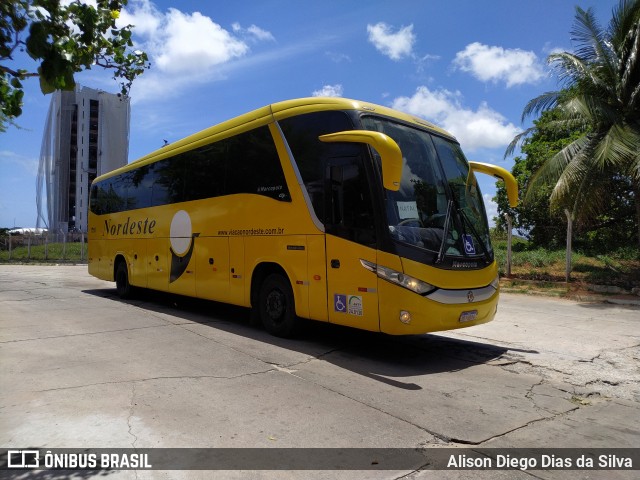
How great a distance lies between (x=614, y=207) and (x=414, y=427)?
58.9ft

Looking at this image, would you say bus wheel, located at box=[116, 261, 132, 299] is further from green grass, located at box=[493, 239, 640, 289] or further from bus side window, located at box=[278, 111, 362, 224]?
green grass, located at box=[493, 239, 640, 289]

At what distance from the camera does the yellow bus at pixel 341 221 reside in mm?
6078

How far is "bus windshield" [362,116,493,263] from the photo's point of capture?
20.3 feet

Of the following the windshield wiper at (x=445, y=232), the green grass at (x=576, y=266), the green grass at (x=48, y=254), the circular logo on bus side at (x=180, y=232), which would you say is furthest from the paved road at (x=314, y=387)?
the green grass at (x=48, y=254)

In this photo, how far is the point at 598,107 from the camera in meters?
14.1

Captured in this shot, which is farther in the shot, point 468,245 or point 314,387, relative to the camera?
point 468,245

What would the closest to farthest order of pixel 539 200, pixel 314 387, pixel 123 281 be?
pixel 314 387 < pixel 123 281 < pixel 539 200

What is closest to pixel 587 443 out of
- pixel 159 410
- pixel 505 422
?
pixel 505 422

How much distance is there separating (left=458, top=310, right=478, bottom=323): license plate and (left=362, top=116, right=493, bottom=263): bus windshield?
0.79 m

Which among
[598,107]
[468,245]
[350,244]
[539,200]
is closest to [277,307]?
[350,244]

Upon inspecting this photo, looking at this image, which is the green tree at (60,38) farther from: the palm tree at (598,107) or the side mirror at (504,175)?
the palm tree at (598,107)

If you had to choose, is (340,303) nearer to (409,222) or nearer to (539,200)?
(409,222)

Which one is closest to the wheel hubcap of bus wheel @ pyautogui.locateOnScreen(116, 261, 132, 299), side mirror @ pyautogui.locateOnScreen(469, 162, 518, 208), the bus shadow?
the bus shadow

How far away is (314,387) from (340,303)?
1472 mm
